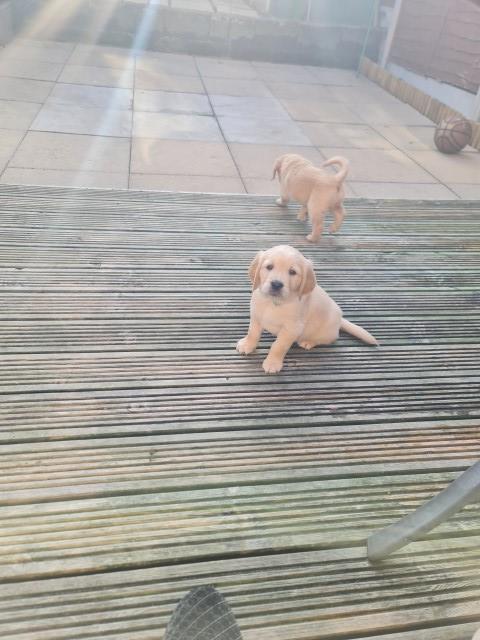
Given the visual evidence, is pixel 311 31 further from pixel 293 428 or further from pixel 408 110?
pixel 293 428

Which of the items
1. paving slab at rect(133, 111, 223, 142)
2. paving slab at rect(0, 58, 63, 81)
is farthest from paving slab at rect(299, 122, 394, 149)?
paving slab at rect(0, 58, 63, 81)

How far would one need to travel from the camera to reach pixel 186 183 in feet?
20.6

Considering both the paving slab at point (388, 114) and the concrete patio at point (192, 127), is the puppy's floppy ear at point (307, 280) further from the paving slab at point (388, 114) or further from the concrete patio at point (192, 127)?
the paving slab at point (388, 114)

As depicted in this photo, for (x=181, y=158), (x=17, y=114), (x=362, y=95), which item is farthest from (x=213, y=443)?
(x=362, y=95)

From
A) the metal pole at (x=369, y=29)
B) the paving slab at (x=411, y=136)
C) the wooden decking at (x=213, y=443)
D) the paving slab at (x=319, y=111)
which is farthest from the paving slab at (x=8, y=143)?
the metal pole at (x=369, y=29)

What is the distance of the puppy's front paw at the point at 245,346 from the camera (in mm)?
3469

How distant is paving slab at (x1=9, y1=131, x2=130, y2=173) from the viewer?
6.34 meters

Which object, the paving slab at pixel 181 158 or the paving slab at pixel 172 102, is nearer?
the paving slab at pixel 181 158

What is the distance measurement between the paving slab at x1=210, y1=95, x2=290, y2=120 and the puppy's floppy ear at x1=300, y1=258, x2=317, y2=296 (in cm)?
695

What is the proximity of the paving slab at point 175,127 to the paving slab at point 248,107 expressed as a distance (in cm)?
65

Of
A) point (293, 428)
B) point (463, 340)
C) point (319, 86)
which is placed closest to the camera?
point (293, 428)

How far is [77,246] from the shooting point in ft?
14.8

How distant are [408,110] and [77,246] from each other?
8.92 m

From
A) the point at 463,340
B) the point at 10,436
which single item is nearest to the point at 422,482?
the point at 463,340
